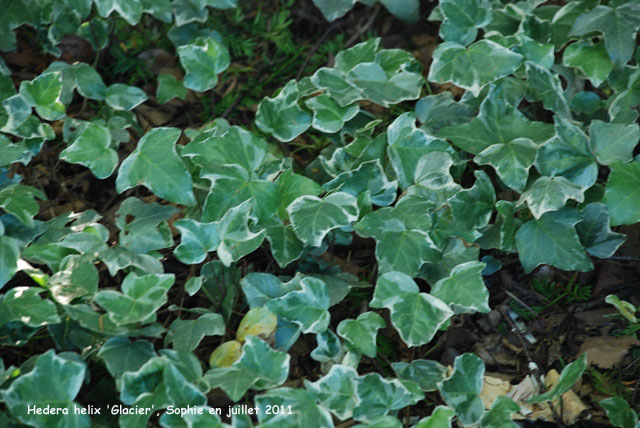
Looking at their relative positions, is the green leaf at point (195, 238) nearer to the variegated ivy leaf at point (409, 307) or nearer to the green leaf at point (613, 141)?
the variegated ivy leaf at point (409, 307)

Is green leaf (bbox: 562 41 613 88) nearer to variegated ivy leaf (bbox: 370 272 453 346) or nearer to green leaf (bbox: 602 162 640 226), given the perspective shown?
green leaf (bbox: 602 162 640 226)

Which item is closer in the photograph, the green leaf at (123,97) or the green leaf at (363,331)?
the green leaf at (363,331)

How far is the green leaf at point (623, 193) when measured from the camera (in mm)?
1310

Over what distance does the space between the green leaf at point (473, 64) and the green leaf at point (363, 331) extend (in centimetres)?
60

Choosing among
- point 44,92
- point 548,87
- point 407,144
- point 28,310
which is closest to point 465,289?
point 407,144

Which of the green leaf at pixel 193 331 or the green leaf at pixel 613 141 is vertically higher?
the green leaf at pixel 613 141

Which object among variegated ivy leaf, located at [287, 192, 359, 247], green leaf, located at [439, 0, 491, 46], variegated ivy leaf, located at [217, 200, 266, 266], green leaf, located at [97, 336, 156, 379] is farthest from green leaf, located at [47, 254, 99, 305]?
green leaf, located at [439, 0, 491, 46]

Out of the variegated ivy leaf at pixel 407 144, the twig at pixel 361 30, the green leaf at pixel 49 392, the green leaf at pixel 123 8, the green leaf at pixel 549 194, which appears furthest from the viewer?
the twig at pixel 361 30

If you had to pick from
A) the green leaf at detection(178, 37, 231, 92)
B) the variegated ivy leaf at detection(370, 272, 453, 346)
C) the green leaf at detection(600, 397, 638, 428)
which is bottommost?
the green leaf at detection(600, 397, 638, 428)

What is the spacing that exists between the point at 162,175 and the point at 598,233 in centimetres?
95

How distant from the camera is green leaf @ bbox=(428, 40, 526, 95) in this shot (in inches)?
59.2

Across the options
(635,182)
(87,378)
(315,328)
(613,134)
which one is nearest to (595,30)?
(613,134)

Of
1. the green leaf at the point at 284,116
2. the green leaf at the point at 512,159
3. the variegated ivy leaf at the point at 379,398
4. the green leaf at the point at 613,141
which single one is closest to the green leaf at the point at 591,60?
the green leaf at the point at 613,141

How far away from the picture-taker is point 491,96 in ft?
4.79
